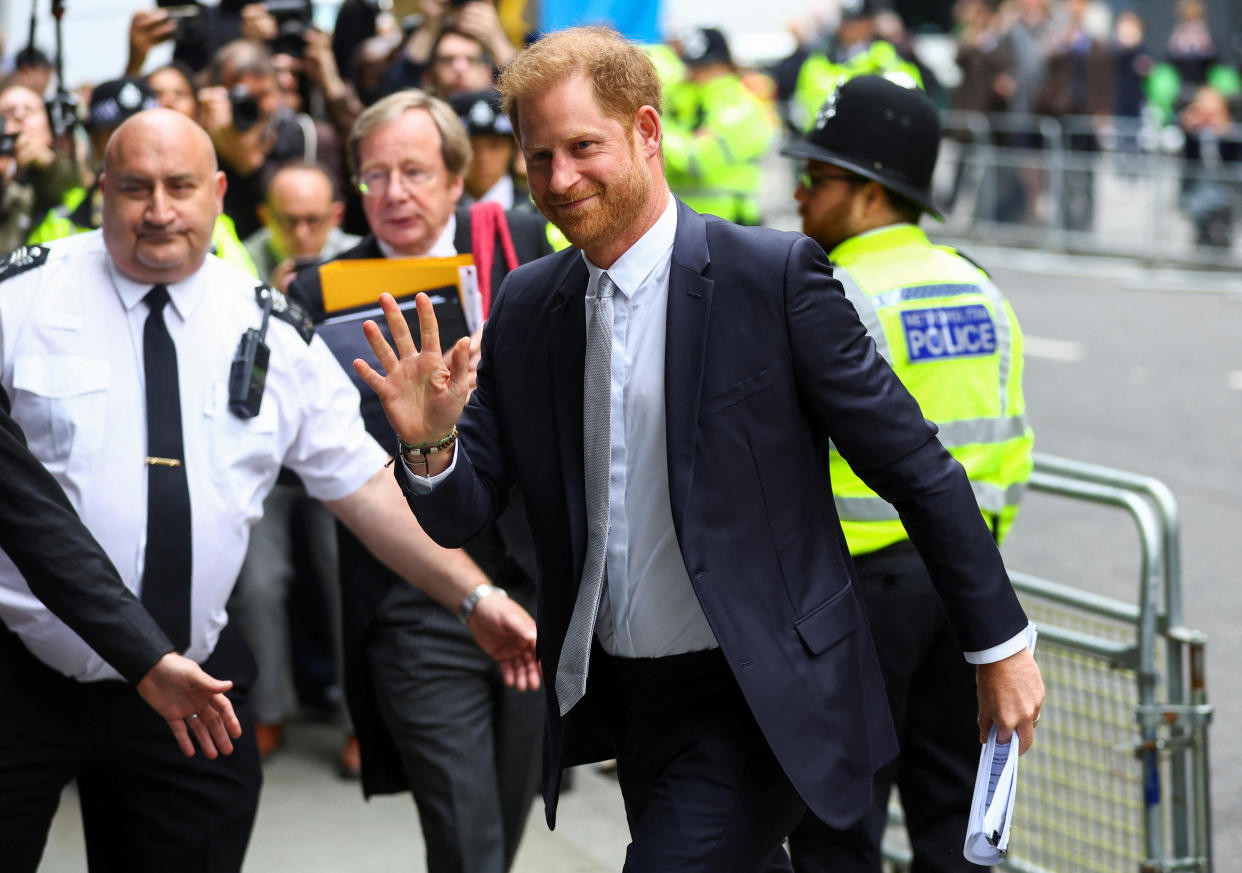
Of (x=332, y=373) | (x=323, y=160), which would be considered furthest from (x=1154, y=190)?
(x=332, y=373)

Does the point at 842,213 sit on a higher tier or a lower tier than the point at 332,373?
higher

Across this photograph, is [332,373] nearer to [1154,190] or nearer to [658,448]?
[658,448]

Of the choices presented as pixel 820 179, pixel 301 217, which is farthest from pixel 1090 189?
pixel 820 179

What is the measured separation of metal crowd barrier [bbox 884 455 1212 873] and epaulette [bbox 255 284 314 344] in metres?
2.02

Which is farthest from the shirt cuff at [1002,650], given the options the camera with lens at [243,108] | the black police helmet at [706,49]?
the black police helmet at [706,49]

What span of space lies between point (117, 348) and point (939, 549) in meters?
1.82

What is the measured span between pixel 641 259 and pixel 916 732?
1625 mm

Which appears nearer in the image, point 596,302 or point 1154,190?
point 596,302

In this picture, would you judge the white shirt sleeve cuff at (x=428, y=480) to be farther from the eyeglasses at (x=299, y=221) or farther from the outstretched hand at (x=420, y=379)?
the eyeglasses at (x=299, y=221)

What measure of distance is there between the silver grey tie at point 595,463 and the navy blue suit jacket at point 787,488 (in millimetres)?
22

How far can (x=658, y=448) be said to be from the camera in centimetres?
303

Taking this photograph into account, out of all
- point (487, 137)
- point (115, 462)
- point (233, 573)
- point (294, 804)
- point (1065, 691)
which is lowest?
point (294, 804)

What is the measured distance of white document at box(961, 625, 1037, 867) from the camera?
299cm

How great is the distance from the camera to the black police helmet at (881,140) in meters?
4.09
